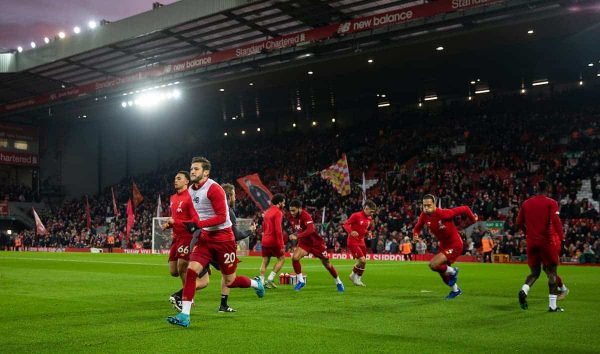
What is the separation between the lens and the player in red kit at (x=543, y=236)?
10789 mm

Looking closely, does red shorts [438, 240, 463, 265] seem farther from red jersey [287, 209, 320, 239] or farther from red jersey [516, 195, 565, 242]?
red jersey [287, 209, 320, 239]

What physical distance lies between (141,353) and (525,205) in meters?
7.14

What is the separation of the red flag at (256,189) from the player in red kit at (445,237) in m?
25.1

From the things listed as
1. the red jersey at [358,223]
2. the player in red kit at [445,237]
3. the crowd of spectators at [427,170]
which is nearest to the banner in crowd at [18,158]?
Result: the crowd of spectators at [427,170]

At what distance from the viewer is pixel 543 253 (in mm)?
10859

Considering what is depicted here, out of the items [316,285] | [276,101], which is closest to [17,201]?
[276,101]

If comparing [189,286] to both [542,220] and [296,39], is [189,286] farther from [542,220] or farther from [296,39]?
[296,39]

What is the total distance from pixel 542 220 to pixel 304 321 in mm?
4469

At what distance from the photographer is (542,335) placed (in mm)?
8180

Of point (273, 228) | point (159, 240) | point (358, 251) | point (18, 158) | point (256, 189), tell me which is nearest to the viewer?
point (273, 228)

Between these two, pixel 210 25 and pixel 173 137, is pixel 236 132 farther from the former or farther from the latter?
pixel 210 25

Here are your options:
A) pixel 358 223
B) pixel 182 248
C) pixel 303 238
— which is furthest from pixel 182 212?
pixel 358 223

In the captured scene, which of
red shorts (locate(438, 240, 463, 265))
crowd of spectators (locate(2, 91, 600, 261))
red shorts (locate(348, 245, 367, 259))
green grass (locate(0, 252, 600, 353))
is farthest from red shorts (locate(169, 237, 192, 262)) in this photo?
crowd of spectators (locate(2, 91, 600, 261))

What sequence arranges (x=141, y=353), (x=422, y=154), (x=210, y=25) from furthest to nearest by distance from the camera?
(x=422, y=154) → (x=210, y=25) → (x=141, y=353)
